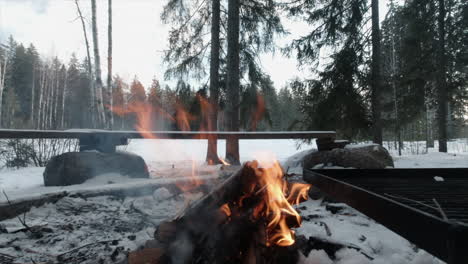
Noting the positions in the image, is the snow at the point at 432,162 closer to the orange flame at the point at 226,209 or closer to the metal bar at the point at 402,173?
the metal bar at the point at 402,173

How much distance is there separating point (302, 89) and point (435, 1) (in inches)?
357

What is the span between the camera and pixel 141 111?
48.7 meters

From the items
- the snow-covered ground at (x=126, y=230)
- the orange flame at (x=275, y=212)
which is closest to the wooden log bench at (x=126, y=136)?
the snow-covered ground at (x=126, y=230)

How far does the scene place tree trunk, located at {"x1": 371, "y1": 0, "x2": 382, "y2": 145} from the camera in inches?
368

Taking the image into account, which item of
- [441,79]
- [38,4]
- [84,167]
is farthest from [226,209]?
[38,4]

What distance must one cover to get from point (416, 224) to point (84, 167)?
17.1ft

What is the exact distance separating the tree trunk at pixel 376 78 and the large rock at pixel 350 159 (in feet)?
14.6

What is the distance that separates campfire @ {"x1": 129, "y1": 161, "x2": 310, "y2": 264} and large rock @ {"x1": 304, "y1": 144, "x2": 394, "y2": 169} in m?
3.25

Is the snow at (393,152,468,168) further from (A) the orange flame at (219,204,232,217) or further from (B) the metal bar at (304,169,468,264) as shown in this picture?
(A) the orange flame at (219,204,232,217)

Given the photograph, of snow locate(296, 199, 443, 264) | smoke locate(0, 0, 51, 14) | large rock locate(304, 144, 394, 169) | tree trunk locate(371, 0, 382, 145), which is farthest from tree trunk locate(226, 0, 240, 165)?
smoke locate(0, 0, 51, 14)

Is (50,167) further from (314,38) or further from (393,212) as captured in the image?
(314,38)

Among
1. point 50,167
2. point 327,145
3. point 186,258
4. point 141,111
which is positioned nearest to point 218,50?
point 327,145

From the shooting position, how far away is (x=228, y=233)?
170cm

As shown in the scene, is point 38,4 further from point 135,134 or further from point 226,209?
point 226,209
